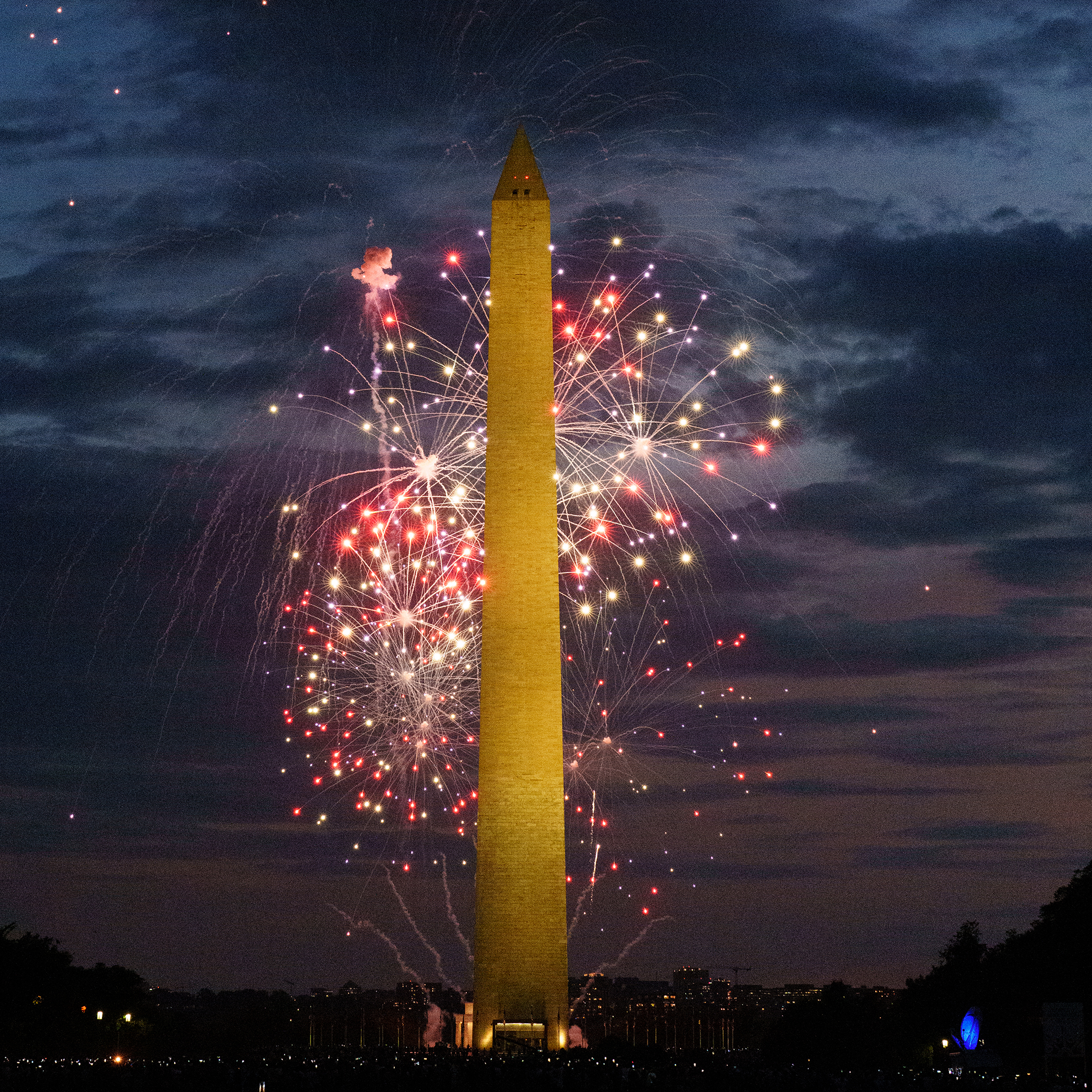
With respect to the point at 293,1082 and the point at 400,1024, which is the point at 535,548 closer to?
the point at 293,1082

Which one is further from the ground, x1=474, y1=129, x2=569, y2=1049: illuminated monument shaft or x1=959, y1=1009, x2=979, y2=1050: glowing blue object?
x1=474, y1=129, x2=569, y2=1049: illuminated monument shaft

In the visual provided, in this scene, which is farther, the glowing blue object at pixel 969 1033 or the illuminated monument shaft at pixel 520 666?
the glowing blue object at pixel 969 1033

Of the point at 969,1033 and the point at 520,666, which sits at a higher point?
the point at 520,666

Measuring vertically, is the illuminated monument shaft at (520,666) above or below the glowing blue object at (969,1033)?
above

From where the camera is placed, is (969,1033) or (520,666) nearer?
(520,666)

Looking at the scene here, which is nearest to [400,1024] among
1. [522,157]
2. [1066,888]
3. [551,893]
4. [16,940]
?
[16,940]

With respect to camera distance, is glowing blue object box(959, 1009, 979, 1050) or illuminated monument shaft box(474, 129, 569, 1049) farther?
glowing blue object box(959, 1009, 979, 1050)

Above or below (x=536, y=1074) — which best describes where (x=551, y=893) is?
above

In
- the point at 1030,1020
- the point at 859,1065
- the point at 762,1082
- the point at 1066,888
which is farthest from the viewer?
the point at 859,1065
